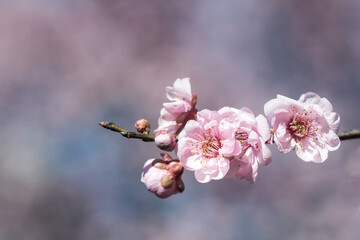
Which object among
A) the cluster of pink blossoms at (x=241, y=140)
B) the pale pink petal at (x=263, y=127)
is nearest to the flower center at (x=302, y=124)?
the cluster of pink blossoms at (x=241, y=140)

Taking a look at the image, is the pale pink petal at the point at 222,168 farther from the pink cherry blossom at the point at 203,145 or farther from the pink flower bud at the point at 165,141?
the pink flower bud at the point at 165,141

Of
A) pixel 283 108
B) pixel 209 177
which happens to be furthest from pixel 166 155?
pixel 283 108

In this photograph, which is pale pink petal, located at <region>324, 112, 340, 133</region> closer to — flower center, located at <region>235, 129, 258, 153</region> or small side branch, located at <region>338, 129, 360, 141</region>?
small side branch, located at <region>338, 129, 360, 141</region>

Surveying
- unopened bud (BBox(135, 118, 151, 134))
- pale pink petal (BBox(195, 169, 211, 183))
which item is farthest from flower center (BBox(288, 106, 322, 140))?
unopened bud (BBox(135, 118, 151, 134))

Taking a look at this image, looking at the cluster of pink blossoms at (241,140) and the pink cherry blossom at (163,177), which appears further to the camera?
the pink cherry blossom at (163,177)

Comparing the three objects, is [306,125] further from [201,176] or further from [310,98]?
[201,176]

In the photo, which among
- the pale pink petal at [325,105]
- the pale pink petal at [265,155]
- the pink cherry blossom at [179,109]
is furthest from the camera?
the pink cherry blossom at [179,109]
